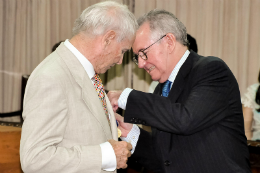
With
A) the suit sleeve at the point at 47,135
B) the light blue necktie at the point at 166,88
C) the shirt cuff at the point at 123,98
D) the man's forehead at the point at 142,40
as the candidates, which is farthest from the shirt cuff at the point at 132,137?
the suit sleeve at the point at 47,135

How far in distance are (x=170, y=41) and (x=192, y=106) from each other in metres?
0.49

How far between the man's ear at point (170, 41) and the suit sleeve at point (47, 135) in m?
0.80

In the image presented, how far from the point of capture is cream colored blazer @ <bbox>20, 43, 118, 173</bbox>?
119 centimetres

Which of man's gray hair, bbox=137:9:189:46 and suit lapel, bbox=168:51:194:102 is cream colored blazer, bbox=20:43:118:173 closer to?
suit lapel, bbox=168:51:194:102

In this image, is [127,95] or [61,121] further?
[127,95]

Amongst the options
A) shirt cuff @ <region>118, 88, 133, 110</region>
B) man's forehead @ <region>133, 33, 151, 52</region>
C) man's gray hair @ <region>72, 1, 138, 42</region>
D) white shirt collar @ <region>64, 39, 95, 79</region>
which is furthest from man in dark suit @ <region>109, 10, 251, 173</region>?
man's gray hair @ <region>72, 1, 138, 42</region>

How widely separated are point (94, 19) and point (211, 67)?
68 centimetres

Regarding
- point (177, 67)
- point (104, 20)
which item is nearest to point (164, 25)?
point (177, 67)

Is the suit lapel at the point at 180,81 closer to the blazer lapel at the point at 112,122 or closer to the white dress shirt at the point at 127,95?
the white dress shirt at the point at 127,95

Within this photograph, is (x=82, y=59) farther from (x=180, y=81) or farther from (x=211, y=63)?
(x=211, y=63)

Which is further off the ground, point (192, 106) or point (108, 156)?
point (192, 106)

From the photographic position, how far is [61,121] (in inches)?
48.8

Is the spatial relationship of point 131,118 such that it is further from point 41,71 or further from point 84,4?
point 84,4

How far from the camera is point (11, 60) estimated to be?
204 inches
